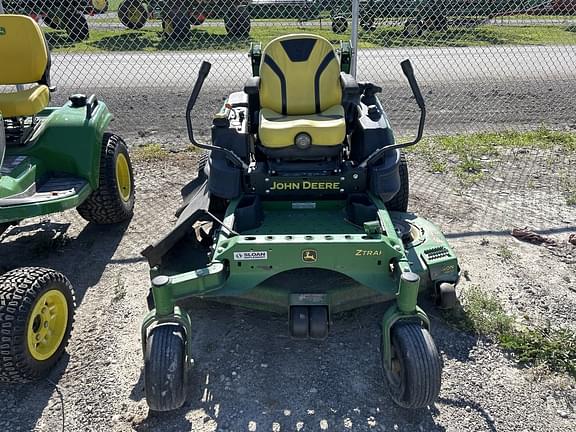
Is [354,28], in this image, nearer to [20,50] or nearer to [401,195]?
[401,195]

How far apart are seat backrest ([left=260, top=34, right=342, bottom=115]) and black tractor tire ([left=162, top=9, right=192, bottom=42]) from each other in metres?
8.48

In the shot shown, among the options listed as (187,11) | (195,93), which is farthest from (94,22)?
(195,93)

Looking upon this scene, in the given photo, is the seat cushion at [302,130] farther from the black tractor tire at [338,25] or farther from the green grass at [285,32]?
the green grass at [285,32]

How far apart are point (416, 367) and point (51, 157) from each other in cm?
304

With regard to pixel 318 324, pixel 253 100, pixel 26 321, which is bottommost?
pixel 318 324

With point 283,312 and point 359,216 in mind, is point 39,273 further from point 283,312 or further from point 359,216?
point 359,216

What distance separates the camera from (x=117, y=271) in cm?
413

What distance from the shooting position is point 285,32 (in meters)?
11.8

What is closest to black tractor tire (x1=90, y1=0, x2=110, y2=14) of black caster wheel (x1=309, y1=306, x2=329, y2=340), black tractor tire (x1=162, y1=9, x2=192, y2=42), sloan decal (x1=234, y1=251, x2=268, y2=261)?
black tractor tire (x1=162, y1=9, x2=192, y2=42)

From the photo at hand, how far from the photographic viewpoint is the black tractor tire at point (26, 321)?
9.10ft

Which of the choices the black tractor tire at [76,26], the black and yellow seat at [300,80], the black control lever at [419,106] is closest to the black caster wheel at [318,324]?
the black control lever at [419,106]

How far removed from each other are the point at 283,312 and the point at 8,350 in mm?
1429

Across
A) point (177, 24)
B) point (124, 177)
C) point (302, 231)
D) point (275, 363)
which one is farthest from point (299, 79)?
point (177, 24)

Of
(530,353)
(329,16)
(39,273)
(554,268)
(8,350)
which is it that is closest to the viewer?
(8,350)
